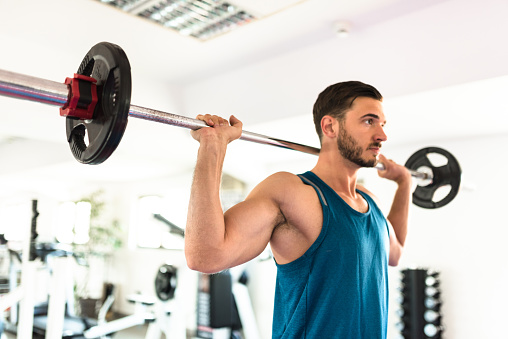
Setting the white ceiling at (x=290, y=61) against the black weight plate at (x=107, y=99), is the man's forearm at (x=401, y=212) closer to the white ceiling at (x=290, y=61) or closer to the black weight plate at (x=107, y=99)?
the white ceiling at (x=290, y=61)

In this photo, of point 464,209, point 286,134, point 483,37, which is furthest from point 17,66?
point 464,209

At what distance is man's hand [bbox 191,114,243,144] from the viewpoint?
3.73 ft

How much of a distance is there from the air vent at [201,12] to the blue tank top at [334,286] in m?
1.45

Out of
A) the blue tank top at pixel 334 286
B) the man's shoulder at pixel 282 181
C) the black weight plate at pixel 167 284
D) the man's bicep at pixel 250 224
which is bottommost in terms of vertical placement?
the black weight plate at pixel 167 284

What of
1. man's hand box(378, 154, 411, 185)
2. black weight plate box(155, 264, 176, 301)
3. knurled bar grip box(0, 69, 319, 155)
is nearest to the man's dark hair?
man's hand box(378, 154, 411, 185)

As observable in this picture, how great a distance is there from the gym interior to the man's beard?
1.10m

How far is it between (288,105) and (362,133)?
184cm

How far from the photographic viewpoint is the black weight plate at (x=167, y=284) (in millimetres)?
4371

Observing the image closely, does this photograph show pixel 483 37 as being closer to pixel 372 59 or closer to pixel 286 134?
pixel 372 59

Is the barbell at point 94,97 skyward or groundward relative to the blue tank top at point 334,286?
skyward

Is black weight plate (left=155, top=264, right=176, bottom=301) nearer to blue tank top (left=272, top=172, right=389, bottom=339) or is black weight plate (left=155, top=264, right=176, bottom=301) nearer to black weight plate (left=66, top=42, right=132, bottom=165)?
blue tank top (left=272, top=172, right=389, bottom=339)

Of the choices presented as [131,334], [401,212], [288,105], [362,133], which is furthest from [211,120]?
[131,334]

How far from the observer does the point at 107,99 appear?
0.95m

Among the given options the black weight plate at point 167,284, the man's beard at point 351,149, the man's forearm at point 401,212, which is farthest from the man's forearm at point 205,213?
the black weight plate at point 167,284
